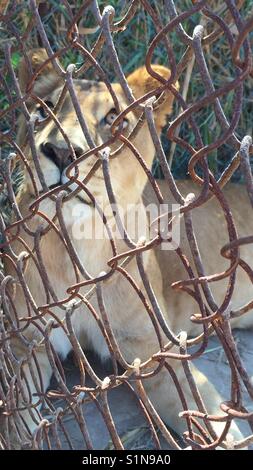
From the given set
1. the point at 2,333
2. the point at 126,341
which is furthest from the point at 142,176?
the point at 2,333

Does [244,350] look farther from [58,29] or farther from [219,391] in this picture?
[58,29]

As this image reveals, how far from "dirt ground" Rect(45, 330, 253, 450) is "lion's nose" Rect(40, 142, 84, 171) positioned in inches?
41.4

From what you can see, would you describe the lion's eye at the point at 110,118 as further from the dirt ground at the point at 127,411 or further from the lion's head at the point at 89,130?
the dirt ground at the point at 127,411

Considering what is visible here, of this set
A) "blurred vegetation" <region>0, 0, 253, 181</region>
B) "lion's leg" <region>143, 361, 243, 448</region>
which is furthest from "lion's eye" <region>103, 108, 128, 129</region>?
"blurred vegetation" <region>0, 0, 253, 181</region>

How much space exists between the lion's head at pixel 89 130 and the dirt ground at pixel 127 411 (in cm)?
78

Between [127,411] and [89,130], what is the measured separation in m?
1.09

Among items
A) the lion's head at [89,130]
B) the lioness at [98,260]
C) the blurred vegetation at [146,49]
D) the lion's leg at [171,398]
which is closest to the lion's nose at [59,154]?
the lion's head at [89,130]

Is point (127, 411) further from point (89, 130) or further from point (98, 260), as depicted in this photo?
point (89, 130)

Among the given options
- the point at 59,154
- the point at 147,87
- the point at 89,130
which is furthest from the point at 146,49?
the point at 59,154

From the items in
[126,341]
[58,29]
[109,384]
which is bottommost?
[126,341]

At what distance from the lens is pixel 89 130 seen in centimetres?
228

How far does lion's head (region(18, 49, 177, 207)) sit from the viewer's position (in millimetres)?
2014

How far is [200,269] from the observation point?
1092mm

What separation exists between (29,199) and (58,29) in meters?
1.59
